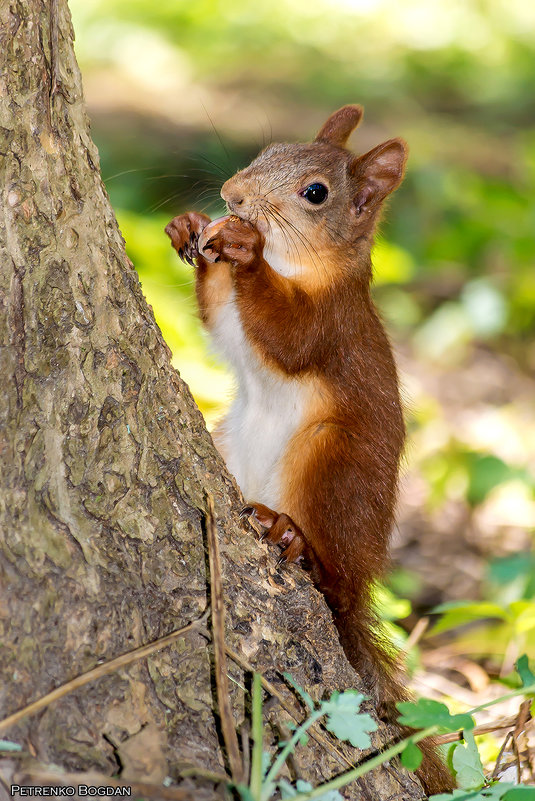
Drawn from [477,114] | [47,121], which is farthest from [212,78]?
[47,121]

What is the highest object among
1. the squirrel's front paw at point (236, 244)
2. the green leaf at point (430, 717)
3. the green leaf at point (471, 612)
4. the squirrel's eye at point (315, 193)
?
the squirrel's eye at point (315, 193)

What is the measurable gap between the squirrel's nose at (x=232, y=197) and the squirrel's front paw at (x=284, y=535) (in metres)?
0.74

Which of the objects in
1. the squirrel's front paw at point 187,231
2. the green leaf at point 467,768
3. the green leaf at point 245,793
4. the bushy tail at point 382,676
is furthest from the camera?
the squirrel's front paw at point 187,231

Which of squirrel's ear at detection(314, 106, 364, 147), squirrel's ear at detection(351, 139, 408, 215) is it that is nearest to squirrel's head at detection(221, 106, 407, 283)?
squirrel's ear at detection(351, 139, 408, 215)

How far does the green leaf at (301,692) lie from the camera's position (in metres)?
1.41

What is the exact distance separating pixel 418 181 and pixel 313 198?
3.97 meters

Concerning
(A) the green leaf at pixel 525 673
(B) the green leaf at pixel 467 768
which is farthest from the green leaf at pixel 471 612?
(B) the green leaf at pixel 467 768

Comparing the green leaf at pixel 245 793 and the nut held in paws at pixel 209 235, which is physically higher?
the nut held in paws at pixel 209 235

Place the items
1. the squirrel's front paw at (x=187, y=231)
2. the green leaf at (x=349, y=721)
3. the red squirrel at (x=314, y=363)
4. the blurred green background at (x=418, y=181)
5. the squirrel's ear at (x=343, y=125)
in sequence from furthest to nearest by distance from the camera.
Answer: the blurred green background at (x=418, y=181) → the squirrel's ear at (x=343, y=125) → the squirrel's front paw at (x=187, y=231) → the red squirrel at (x=314, y=363) → the green leaf at (x=349, y=721)

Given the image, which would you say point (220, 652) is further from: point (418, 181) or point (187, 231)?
point (418, 181)

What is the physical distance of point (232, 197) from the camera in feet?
7.01

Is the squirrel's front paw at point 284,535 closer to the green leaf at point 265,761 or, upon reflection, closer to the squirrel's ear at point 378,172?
the green leaf at point 265,761

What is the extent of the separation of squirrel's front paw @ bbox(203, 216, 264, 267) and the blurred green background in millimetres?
256

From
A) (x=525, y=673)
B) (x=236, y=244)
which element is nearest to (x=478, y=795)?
(x=525, y=673)
